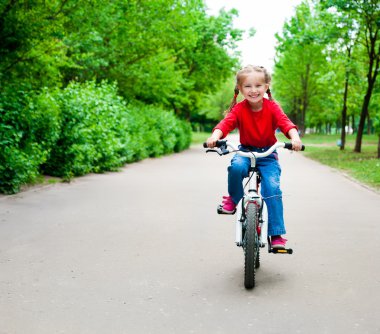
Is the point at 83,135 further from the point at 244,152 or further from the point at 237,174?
the point at 244,152

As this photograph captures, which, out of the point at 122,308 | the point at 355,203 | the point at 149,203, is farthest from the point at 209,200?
the point at 122,308

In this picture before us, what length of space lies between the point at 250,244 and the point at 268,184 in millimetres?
603

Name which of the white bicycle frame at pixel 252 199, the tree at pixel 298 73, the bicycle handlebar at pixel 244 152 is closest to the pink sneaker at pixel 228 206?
the white bicycle frame at pixel 252 199

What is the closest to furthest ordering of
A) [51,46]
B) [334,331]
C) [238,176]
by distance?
[334,331], [238,176], [51,46]

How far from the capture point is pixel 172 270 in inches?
194

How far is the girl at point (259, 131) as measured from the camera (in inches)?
180

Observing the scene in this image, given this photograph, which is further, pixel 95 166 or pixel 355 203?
pixel 95 166

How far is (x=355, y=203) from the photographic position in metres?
9.41

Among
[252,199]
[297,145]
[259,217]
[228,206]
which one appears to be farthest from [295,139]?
[228,206]

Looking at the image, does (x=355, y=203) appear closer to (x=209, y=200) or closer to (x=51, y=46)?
(x=209, y=200)

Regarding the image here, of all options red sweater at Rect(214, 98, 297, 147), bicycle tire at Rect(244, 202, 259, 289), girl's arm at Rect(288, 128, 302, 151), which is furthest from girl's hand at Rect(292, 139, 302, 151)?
bicycle tire at Rect(244, 202, 259, 289)

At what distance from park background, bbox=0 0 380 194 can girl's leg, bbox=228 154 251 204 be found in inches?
217

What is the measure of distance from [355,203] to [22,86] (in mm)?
6557

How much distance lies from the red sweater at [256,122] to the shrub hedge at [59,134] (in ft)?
18.0
